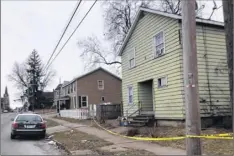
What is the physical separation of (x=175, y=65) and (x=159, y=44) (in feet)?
7.73

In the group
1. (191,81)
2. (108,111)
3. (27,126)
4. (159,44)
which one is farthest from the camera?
(108,111)

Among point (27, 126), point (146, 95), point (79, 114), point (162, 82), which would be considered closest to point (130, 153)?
point (27, 126)

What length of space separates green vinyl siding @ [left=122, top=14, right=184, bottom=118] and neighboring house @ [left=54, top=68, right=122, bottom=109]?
2437 centimetres

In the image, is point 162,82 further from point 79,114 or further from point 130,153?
point 79,114

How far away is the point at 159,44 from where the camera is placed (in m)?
18.3

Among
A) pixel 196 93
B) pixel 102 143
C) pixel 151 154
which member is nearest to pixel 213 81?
pixel 102 143

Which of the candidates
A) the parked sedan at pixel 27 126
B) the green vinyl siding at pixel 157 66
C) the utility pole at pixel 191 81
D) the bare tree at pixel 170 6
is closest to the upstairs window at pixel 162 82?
the green vinyl siding at pixel 157 66

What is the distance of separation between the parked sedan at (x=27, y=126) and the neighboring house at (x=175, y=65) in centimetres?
660

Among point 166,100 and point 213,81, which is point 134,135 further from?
point 213,81

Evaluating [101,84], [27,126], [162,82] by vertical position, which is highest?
[101,84]

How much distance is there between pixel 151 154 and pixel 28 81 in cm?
8714

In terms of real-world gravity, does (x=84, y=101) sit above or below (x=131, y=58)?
below

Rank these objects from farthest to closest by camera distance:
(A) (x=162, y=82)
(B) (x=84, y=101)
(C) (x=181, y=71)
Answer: (B) (x=84, y=101), (A) (x=162, y=82), (C) (x=181, y=71)

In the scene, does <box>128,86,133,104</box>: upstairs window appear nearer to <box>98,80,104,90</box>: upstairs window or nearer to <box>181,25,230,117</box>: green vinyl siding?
<box>181,25,230,117</box>: green vinyl siding
